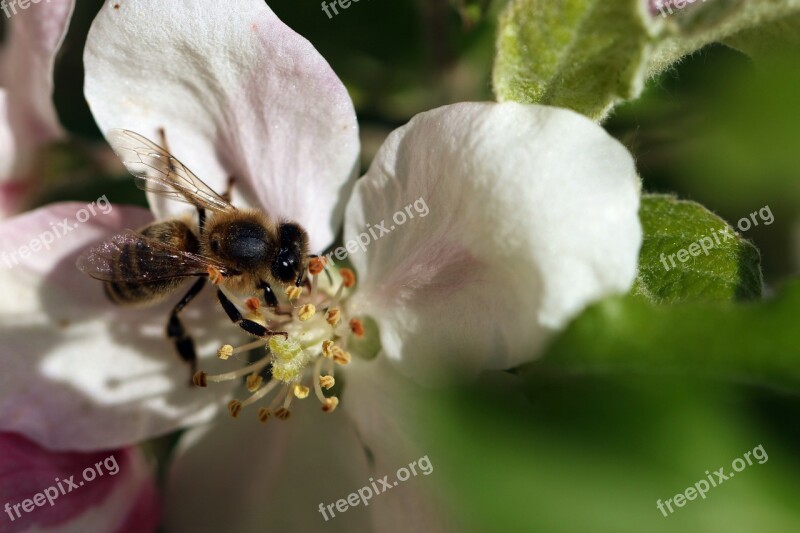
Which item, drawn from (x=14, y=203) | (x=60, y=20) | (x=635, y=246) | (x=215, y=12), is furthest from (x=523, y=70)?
(x=14, y=203)

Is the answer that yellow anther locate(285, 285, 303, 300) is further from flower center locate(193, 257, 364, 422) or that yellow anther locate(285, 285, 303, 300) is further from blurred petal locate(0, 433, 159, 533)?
blurred petal locate(0, 433, 159, 533)

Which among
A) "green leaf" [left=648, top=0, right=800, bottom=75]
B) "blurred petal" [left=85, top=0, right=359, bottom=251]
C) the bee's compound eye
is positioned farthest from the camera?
the bee's compound eye

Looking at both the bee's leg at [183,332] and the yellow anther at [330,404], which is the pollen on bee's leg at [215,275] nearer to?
the bee's leg at [183,332]

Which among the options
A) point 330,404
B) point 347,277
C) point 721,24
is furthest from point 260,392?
point 721,24

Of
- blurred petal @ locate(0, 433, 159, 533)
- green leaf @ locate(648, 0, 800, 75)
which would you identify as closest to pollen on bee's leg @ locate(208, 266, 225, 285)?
blurred petal @ locate(0, 433, 159, 533)

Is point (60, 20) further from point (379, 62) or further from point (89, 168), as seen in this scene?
point (379, 62)

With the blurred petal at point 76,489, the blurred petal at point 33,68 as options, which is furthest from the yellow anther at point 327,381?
the blurred petal at point 33,68

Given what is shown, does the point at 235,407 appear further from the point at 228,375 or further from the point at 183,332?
the point at 183,332
